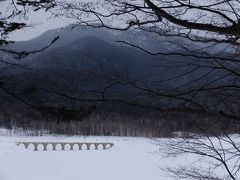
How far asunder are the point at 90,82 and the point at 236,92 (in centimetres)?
134

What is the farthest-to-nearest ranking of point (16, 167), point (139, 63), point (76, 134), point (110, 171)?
point (76, 134) → point (110, 171) → point (16, 167) → point (139, 63)

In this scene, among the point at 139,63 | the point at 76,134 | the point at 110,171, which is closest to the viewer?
the point at 139,63

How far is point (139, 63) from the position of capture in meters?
4.96

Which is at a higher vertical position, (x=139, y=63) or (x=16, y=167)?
(x=139, y=63)

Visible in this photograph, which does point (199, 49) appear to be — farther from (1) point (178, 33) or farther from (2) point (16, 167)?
(2) point (16, 167)

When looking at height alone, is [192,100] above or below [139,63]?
below

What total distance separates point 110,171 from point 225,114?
23.6 metres

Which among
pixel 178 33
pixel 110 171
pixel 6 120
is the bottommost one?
pixel 110 171

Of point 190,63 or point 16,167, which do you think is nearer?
point 190,63

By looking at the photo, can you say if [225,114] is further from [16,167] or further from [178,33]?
[16,167]

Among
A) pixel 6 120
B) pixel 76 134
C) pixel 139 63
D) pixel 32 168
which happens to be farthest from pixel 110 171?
pixel 6 120

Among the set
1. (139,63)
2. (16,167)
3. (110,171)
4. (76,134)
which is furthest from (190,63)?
(76,134)

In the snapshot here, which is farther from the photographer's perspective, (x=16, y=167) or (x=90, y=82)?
(x=16, y=167)

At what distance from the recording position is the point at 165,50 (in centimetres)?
446
